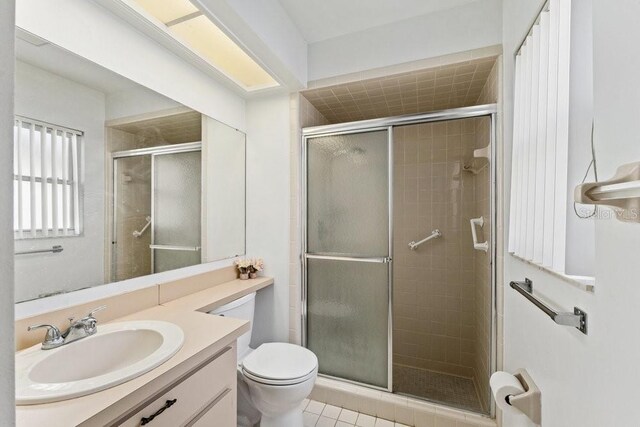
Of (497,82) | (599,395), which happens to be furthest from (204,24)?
(599,395)

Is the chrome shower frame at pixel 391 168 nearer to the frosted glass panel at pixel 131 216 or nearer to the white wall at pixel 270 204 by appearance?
the white wall at pixel 270 204

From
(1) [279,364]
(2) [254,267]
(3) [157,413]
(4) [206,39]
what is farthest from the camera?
(2) [254,267]

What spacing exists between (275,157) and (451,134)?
152cm

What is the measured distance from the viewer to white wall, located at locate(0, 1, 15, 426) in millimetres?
317

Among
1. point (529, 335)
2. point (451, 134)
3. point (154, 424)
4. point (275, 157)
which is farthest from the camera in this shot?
point (451, 134)

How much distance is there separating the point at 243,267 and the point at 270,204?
20.2 inches

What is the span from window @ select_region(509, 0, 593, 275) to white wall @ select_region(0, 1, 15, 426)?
1283mm

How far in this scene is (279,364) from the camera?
1.52 m

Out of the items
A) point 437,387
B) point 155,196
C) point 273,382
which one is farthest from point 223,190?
point 437,387

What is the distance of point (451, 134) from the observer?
233 centimetres

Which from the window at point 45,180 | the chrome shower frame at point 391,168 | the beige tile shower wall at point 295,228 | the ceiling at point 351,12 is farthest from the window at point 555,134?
the window at point 45,180

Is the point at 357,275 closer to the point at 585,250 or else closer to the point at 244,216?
the point at 244,216

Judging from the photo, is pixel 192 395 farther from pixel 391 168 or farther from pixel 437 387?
pixel 437 387

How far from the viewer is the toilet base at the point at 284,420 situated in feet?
4.71
